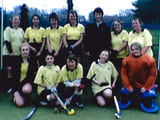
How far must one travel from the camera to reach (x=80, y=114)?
164 inches

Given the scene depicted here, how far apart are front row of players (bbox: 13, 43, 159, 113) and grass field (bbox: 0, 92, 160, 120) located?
124 millimetres

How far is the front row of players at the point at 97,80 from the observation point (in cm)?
439

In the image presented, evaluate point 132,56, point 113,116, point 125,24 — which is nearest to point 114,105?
point 113,116

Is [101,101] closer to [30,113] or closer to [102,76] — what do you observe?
[102,76]

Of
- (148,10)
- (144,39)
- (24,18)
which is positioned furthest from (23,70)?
(148,10)

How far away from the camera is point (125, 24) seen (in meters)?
7.56

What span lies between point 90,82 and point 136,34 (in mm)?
1283

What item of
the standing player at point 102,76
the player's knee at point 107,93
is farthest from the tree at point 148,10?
the player's knee at point 107,93

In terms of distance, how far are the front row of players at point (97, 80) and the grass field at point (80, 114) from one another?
124mm

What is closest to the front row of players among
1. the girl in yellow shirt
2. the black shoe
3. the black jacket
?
the black shoe

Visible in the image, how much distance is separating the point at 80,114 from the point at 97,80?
816 mm

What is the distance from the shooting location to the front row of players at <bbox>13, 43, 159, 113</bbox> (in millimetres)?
4395

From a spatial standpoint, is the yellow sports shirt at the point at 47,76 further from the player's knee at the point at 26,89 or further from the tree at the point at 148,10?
the tree at the point at 148,10

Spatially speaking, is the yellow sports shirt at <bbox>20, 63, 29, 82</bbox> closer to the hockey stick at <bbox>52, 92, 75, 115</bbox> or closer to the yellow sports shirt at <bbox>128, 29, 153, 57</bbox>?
the hockey stick at <bbox>52, 92, 75, 115</bbox>
